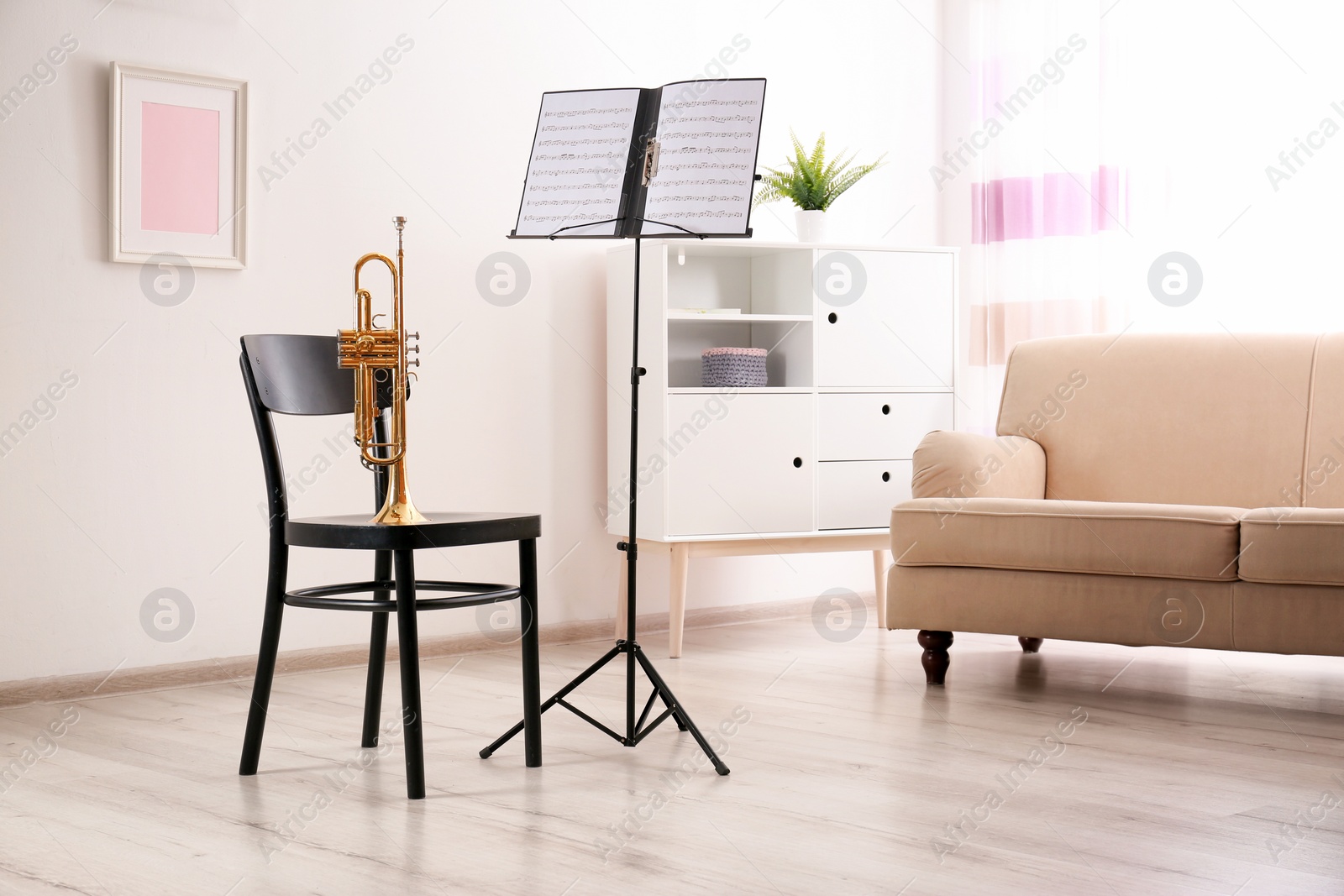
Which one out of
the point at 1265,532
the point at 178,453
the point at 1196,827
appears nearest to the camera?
the point at 1196,827

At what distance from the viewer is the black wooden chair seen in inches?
85.1

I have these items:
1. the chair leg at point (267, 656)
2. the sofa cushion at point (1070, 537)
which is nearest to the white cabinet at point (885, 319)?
the sofa cushion at point (1070, 537)

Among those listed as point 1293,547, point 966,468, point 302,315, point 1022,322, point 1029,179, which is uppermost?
point 1029,179

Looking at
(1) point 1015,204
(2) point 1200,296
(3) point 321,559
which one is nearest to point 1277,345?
(2) point 1200,296

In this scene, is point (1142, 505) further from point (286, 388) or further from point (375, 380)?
point (286, 388)

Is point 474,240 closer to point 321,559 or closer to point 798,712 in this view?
point 321,559

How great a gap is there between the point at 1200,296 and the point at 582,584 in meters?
2.19

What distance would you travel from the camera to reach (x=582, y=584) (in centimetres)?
404

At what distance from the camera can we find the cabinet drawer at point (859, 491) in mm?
3967

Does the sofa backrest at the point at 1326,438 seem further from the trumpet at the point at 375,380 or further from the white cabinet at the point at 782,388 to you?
the trumpet at the point at 375,380

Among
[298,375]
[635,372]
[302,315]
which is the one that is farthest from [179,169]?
[635,372]

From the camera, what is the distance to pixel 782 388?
3.90 meters

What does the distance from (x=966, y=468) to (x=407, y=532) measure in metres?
1.65

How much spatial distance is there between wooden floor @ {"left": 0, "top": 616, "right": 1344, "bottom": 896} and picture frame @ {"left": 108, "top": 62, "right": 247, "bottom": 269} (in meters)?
1.11
